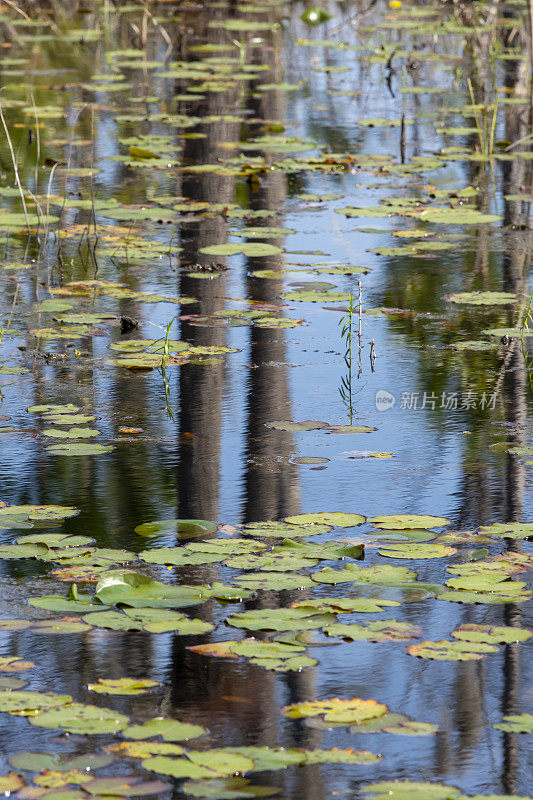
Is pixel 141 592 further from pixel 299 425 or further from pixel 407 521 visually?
pixel 299 425

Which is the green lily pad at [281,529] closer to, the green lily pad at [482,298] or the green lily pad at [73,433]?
the green lily pad at [73,433]

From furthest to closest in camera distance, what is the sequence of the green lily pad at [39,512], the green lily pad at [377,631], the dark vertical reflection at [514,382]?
the green lily pad at [39,512] < the green lily pad at [377,631] < the dark vertical reflection at [514,382]

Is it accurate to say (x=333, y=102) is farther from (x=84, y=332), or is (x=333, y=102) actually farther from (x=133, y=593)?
(x=133, y=593)

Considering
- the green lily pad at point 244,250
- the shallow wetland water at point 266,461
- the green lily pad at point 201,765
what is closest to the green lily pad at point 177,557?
the shallow wetland water at point 266,461

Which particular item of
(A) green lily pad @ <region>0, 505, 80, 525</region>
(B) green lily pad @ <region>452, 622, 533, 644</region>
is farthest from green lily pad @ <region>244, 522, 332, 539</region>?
(B) green lily pad @ <region>452, 622, 533, 644</region>

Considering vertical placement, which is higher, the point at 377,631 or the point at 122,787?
the point at 377,631

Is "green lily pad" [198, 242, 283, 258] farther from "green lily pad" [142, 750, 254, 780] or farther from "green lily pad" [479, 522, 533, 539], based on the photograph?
"green lily pad" [142, 750, 254, 780]

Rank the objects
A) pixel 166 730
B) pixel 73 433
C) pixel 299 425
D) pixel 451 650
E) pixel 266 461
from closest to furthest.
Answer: pixel 166 730 < pixel 451 650 < pixel 266 461 < pixel 73 433 < pixel 299 425

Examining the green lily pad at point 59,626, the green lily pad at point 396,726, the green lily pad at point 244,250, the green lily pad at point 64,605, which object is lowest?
the green lily pad at point 396,726

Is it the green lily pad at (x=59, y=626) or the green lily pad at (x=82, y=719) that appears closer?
the green lily pad at (x=82, y=719)

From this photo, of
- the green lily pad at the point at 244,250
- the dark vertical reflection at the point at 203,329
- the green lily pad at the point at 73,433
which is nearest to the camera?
the dark vertical reflection at the point at 203,329

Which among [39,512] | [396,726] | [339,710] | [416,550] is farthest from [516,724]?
[39,512]

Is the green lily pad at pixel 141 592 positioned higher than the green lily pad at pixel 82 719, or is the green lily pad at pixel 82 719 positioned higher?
the green lily pad at pixel 141 592

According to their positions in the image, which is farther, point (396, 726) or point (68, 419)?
point (68, 419)
